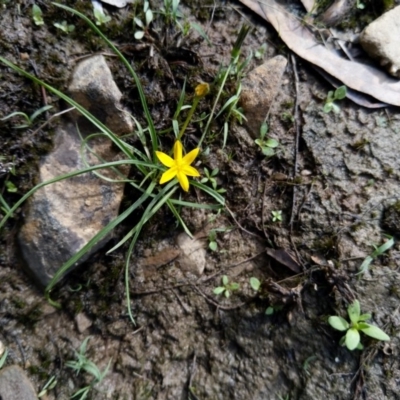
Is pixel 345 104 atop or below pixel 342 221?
atop

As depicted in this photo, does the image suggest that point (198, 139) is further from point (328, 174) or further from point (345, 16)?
point (345, 16)

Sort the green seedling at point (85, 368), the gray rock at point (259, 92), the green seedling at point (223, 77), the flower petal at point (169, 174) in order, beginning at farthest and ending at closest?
the gray rock at point (259, 92) < the green seedling at point (223, 77) < the green seedling at point (85, 368) < the flower petal at point (169, 174)

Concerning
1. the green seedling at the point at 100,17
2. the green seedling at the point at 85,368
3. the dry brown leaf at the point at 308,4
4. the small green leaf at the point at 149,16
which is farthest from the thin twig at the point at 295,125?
the green seedling at the point at 85,368

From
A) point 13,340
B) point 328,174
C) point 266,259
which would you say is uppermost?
point 328,174

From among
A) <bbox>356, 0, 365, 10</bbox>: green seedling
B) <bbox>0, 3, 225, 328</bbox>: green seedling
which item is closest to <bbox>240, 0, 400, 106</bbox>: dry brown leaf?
<bbox>356, 0, 365, 10</bbox>: green seedling

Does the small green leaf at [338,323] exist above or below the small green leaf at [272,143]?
below

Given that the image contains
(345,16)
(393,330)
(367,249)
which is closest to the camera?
(393,330)

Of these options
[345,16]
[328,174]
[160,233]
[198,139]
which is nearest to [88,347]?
[160,233]

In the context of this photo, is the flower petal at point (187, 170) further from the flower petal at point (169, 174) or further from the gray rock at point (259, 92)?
the gray rock at point (259, 92)
